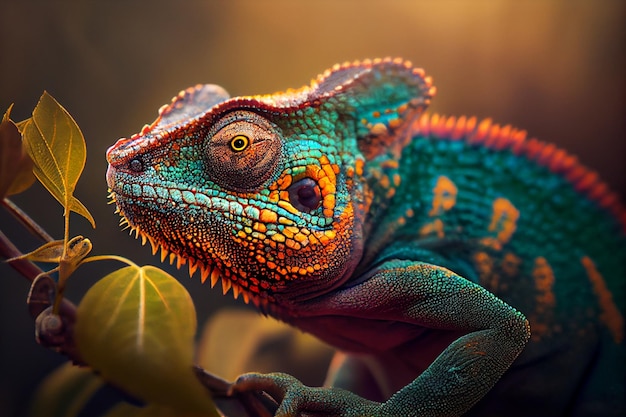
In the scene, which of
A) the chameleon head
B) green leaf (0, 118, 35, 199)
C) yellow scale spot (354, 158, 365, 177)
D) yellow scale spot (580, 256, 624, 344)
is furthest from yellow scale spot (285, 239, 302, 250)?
yellow scale spot (580, 256, 624, 344)

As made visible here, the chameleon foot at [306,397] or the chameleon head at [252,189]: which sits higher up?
the chameleon head at [252,189]

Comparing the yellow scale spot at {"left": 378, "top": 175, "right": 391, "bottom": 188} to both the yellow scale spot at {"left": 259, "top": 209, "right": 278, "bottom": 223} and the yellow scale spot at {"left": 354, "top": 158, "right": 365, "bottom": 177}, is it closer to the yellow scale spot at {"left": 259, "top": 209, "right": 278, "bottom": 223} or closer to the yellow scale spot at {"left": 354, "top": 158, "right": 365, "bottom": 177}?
the yellow scale spot at {"left": 354, "top": 158, "right": 365, "bottom": 177}

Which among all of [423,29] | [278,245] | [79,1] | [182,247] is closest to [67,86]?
[79,1]

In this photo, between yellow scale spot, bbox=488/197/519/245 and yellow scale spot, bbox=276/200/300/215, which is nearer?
yellow scale spot, bbox=276/200/300/215

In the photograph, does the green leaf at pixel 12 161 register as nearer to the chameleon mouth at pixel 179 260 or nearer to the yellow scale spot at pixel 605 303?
the chameleon mouth at pixel 179 260

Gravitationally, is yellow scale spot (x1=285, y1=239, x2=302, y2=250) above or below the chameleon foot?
above

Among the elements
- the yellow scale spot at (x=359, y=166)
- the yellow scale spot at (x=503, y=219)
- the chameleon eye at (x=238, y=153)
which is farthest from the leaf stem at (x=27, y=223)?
the yellow scale spot at (x=503, y=219)
